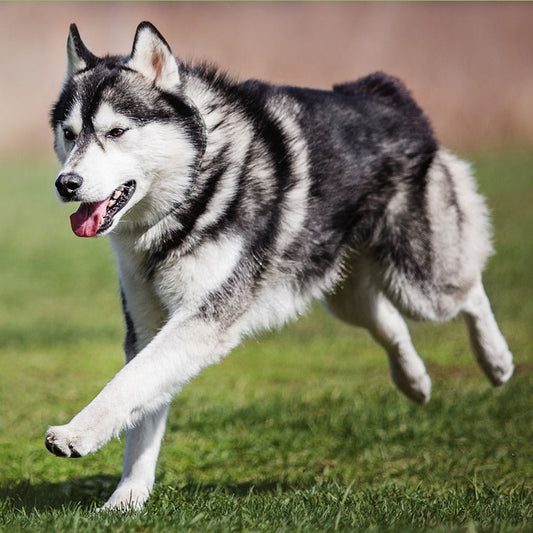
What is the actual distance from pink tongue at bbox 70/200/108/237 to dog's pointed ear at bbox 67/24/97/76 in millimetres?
694

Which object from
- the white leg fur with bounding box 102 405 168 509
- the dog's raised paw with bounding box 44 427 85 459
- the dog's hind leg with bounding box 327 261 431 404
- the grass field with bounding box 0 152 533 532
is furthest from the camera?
the dog's hind leg with bounding box 327 261 431 404

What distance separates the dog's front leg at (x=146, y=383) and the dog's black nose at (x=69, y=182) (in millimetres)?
682

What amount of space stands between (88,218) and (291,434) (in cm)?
226

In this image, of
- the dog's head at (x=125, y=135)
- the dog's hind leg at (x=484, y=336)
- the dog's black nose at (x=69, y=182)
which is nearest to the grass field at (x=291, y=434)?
the dog's hind leg at (x=484, y=336)

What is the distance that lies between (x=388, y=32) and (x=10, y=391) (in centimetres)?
1697

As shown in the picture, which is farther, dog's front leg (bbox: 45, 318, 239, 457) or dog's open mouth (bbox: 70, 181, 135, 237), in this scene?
dog's open mouth (bbox: 70, 181, 135, 237)

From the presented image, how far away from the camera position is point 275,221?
386 cm

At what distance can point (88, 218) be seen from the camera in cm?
340

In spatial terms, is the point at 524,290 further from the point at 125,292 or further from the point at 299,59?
the point at 299,59

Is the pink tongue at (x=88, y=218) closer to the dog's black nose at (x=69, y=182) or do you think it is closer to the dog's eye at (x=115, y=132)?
the dog's black nose at (x=69, y=182)

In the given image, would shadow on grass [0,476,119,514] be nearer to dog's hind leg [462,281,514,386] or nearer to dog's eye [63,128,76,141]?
dog's eye [63,128,76,141]

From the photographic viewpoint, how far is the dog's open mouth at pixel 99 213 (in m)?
3.39

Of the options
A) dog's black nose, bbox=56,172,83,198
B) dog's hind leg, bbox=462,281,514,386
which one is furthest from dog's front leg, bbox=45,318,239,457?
dog's hind leg, bbox=462,281,514,386

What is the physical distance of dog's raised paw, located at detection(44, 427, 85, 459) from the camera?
10.2 feet
